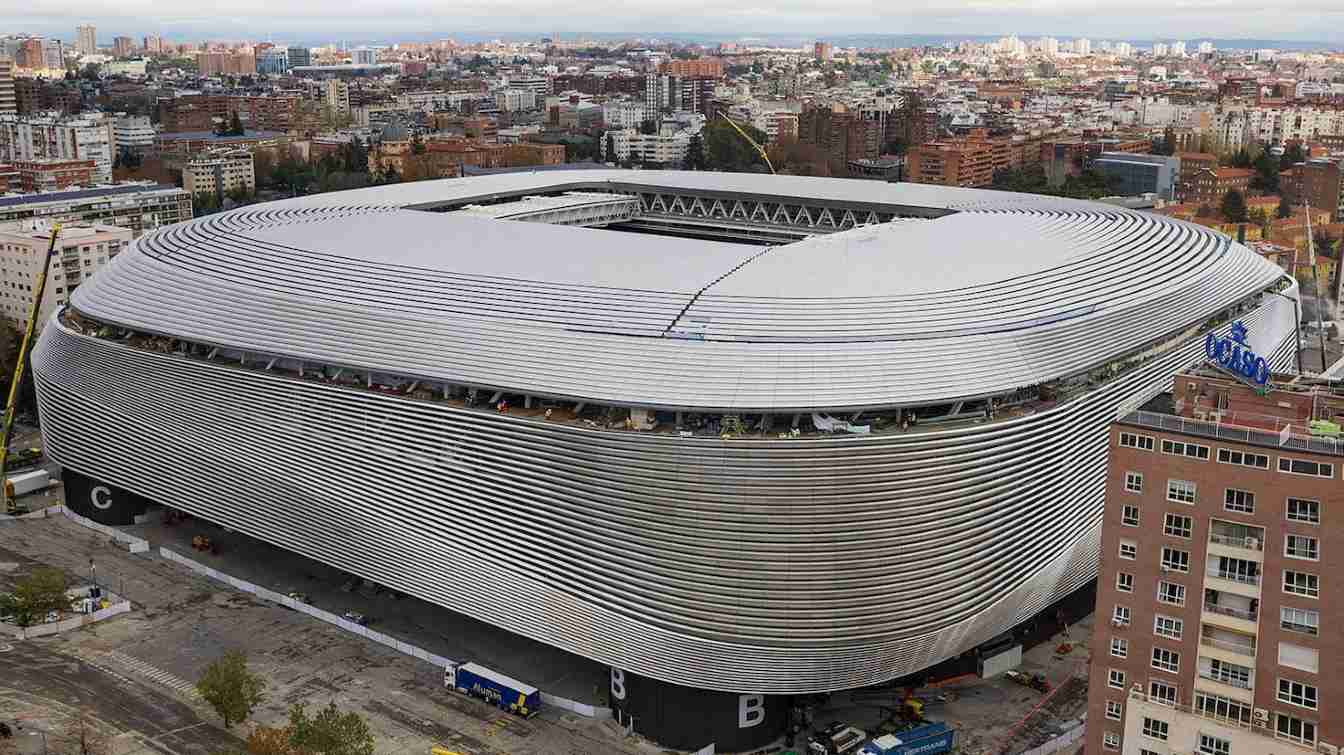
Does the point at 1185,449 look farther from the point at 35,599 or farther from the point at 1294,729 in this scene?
the point at 35,599

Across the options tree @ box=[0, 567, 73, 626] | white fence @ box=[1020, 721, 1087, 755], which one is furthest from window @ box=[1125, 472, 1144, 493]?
tree @ box=[0, 567, 73, 626]

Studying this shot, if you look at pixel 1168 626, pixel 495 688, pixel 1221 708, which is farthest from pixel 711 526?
pixel 1221 708

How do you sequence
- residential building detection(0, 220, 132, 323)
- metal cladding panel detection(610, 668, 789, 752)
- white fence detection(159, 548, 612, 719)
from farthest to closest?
residential building detection(0, 220, 132, 323)
white fence detection(159, 548, 612, 719)
metal cladding panel detection(610, 668, 789, 752)

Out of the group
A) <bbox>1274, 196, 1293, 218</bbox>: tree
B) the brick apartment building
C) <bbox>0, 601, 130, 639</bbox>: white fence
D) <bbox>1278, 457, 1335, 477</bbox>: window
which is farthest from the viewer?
the brick apartment building

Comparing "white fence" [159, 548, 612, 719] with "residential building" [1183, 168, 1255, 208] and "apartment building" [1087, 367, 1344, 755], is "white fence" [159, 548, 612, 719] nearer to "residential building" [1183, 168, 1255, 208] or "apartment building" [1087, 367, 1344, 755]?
"apartment building" [1087, 367, 1344, 755]

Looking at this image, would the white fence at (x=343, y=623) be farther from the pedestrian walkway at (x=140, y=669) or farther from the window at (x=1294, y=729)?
the window at (x=1294, y=729)

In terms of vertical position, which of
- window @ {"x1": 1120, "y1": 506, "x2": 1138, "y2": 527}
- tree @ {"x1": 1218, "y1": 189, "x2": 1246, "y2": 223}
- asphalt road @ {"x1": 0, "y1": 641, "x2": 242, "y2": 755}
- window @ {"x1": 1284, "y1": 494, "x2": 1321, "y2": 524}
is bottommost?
asphalt road @ {"x1": 0, "y1": 641, "x2": 242, "y2": 755}

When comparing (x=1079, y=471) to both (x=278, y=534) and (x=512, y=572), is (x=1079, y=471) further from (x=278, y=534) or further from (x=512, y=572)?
(x=278, y=534)
